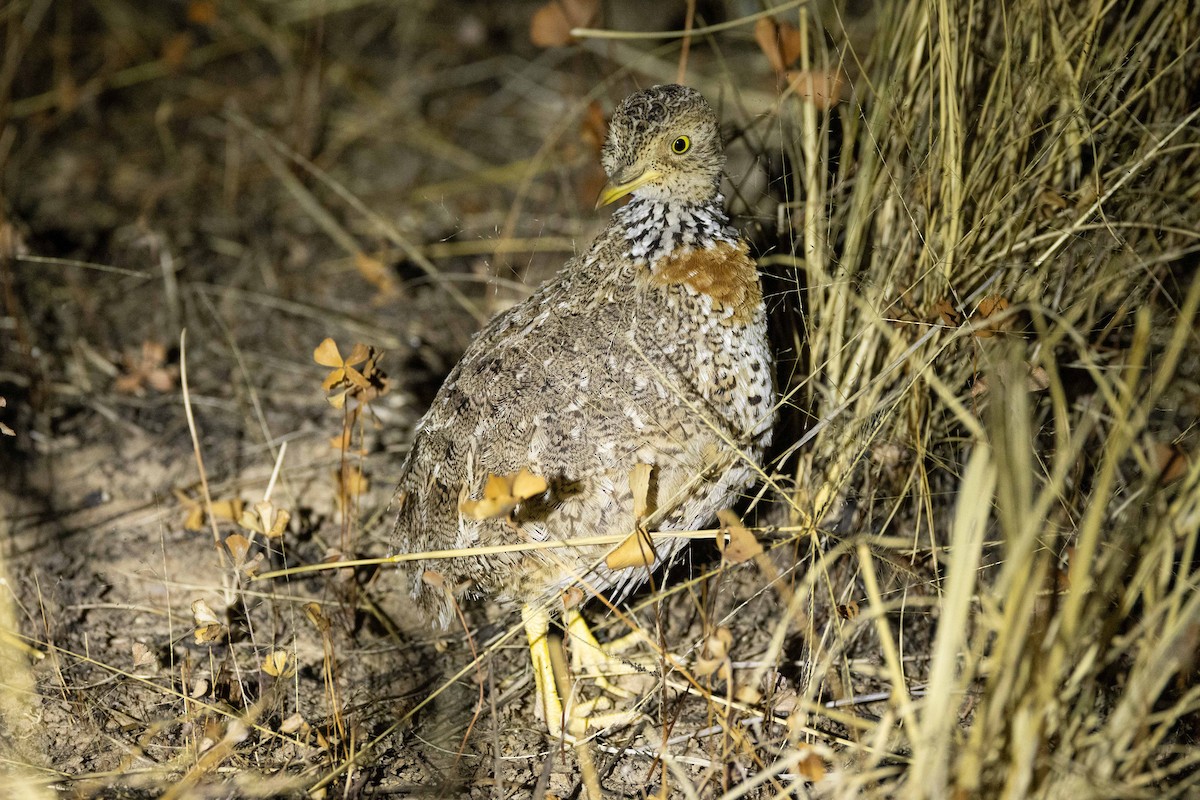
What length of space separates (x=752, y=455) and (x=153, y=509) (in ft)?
6.76

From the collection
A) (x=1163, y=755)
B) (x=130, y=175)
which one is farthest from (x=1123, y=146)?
(x=130, y=175)

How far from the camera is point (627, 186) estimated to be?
254cm

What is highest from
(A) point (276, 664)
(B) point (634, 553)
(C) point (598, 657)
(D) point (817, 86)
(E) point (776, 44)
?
(E) point (776, 44)

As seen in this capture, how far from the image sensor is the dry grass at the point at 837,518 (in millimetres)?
1904

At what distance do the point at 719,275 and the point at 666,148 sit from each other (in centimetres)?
35

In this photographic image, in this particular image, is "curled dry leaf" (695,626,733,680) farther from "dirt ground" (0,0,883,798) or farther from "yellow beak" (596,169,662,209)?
"yellow beak" (596,169,662,209)

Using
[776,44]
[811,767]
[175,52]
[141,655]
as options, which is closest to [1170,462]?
[811,767]

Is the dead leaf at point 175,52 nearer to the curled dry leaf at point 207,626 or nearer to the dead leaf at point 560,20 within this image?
the dead leaf at point 560,20

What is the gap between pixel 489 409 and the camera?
2.59 metres

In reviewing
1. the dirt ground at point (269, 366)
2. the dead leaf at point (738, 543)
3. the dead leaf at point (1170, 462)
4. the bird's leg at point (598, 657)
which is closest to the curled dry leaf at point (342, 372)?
the dirt ground at point (269, 366)

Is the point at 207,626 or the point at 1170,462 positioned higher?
the point at 1170,462

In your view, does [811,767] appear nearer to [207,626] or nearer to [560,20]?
[207,626]

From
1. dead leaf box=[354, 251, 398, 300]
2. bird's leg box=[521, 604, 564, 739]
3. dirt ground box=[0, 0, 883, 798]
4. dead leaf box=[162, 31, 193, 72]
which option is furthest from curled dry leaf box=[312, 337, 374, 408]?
dead leaf box=[162, 31, 193, 72]

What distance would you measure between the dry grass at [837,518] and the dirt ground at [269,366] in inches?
0.7
